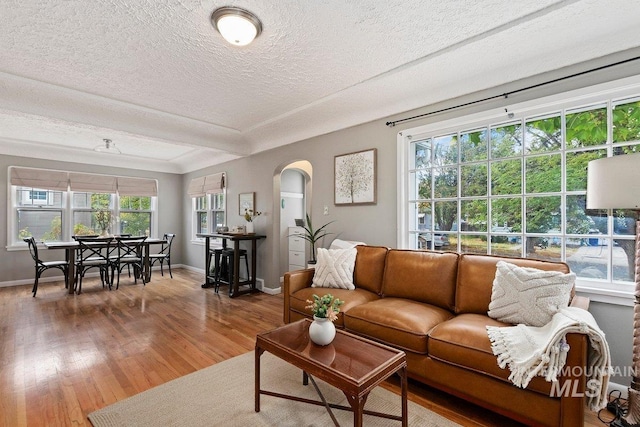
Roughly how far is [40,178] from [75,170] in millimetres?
545

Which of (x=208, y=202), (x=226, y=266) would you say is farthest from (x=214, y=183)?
(x=226, y=266)

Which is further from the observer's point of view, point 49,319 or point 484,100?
point 49,319

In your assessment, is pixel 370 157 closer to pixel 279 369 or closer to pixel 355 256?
pixel 355 256

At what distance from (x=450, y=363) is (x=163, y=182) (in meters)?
7.05

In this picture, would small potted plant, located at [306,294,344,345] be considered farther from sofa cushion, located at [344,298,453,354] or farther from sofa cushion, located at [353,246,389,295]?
sofa cushion, located at [353,246,389,295]

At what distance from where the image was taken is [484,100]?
264 centimetres

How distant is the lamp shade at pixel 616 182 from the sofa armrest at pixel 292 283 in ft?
7.89

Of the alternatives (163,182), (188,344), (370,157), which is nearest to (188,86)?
(370,157)

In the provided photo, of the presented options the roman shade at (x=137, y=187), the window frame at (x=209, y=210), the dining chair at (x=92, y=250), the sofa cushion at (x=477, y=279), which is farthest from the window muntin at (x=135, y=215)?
the sofa cushion at (x=477, y=279)

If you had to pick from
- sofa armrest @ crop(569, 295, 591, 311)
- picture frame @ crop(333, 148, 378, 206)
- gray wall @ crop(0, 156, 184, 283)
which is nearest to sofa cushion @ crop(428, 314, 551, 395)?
sofa armrest @ crop(569, 295, 591, 311)

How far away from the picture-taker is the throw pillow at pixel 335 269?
301 cm

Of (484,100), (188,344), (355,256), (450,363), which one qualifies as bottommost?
(188,344)

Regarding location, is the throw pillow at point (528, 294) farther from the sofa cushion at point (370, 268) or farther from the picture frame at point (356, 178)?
the picture frame at point (356, 178)

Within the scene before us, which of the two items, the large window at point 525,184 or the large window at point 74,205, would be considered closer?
the large window at point 525,184
